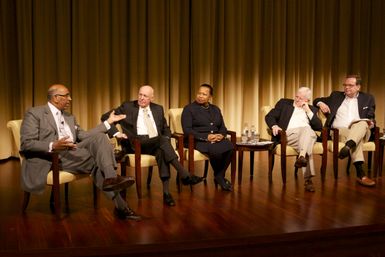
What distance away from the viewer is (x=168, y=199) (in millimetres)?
4883

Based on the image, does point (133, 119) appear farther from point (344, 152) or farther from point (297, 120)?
point (344, 152)

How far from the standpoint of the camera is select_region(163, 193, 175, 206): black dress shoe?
4853mm

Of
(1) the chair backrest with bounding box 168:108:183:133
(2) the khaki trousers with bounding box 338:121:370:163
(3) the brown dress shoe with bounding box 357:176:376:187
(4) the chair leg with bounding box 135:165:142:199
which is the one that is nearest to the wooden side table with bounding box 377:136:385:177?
(2) the khaki trousers with bounding box 338:121:370:163

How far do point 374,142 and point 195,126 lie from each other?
1.91 metres

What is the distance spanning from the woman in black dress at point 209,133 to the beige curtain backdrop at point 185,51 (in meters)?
2.06

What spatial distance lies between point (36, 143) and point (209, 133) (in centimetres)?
184

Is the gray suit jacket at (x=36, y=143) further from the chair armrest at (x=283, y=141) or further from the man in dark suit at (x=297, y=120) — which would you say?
the man in dark suit at (x=297, y=120)

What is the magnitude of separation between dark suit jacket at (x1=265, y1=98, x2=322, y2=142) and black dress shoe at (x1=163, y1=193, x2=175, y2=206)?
152cm

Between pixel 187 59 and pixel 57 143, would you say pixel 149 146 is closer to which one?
pixel 57 143

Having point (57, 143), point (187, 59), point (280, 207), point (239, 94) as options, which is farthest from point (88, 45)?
point (280, 207)

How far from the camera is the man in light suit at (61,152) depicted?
4.38m

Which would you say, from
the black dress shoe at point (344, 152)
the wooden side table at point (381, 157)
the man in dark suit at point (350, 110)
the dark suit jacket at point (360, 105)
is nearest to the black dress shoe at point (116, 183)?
the black dress shoe at point (344, 152)

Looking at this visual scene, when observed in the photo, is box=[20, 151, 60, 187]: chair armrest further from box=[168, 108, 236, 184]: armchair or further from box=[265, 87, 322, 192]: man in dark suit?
box=[265, 87, 322, 192]: man in dark suit

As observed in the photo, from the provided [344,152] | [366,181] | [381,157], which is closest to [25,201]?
[344,152]
